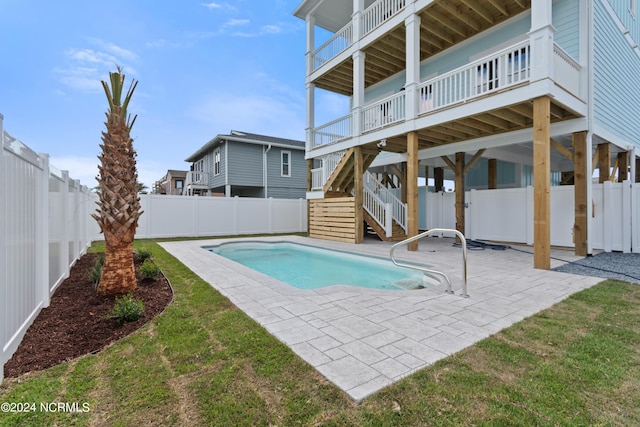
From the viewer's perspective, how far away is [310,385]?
2125 millimetres

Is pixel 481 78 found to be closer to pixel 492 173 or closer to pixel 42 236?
pixel 492 173

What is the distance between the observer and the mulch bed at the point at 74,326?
2.53m

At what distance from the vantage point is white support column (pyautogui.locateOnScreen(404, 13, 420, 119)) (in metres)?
8.30

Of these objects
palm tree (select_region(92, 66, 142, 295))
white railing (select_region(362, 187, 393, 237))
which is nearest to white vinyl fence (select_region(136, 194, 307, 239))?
white railing (select_region(362, 187, 393, 237))

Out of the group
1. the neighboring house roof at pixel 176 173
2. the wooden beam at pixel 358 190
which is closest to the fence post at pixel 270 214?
the wooden beam at pixel 358 190

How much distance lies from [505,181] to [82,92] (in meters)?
19.2

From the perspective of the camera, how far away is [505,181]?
15.7 m

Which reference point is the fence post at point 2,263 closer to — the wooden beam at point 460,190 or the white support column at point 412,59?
the white support column at point 412,59

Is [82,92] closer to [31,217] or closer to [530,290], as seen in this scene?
[31,217]

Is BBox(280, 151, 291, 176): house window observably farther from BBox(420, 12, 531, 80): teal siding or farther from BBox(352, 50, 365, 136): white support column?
BBox(420, 12, 531, 80): teal siding

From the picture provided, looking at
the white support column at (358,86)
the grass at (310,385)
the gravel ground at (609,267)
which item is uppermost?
the white support column at (358,86)

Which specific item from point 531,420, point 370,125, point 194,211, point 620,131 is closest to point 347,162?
point 370,125

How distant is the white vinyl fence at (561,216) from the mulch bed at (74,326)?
31.2ft

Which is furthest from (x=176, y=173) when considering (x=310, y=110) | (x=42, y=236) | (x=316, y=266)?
(x=42, y=236)
